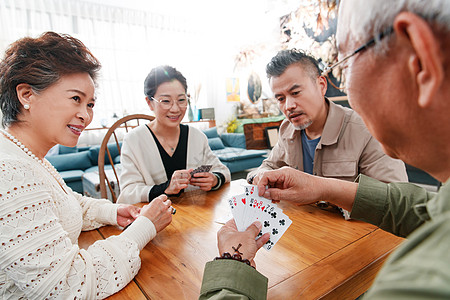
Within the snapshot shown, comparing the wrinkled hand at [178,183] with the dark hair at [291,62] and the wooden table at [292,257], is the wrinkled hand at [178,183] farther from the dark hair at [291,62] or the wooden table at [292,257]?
the dark hair at [291,62]

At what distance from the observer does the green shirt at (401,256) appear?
0.80ft

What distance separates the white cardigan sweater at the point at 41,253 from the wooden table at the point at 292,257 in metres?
0.07

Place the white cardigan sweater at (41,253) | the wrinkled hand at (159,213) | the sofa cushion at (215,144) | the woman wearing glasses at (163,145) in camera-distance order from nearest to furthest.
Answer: the white cardigan sweater at (41,253) → the wrinkled hand at (159,213) → the woman wearing glasses at (163,145) → the sofa cushion at (215,144)

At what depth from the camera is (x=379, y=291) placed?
0.26 m

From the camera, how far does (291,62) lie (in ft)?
5.14

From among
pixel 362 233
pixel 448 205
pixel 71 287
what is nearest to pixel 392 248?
pixel 362 233

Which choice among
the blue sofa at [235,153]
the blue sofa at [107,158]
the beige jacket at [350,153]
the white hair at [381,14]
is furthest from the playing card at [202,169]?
the blue sofa at [235,153]

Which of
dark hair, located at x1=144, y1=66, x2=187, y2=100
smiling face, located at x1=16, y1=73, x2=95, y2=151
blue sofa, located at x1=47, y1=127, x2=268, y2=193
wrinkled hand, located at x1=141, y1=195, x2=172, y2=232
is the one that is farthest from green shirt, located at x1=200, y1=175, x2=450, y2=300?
blue sofa, located at x1=47, y1=127, x2=268, y2=193

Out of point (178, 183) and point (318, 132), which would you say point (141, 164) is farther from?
point (318, 132)

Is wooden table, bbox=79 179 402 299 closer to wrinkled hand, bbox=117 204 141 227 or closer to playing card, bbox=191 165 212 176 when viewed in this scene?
wrinkled hand, bbox=117 204 141 227

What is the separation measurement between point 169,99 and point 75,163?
335 cm

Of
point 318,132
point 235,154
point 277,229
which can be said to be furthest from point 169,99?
point 235,154

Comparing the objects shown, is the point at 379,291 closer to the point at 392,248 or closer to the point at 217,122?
the point at 392,248

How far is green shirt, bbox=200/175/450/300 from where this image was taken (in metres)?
0.24
